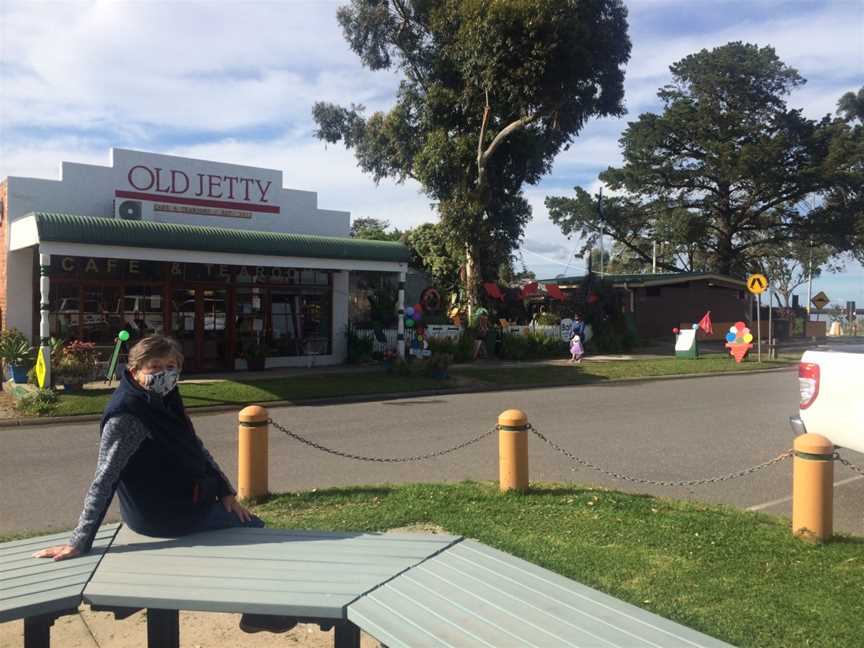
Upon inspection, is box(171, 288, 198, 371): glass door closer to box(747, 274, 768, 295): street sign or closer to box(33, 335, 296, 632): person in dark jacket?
box(33, 335, 296, 632): person in dark jacket

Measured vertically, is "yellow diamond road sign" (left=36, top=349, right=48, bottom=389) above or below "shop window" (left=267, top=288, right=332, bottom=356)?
below

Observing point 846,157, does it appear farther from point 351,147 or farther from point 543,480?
point 543,480

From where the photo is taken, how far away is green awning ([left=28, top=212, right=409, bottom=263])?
15211 millimetres

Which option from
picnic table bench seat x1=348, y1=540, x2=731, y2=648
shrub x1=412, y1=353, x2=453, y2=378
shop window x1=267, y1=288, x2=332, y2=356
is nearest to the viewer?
picnic table bench seat x1=348, y1=540, x2=731, y2=648

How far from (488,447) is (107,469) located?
7.12 meters

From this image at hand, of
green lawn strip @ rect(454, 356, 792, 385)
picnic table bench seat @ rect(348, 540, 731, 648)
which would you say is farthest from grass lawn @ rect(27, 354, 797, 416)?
picnic table bench seat @ rect(348, 540, 731, 648)

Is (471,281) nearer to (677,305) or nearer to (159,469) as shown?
(677,305)

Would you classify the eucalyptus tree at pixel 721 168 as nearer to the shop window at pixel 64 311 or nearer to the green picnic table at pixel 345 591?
the shop window at pixel 64 311

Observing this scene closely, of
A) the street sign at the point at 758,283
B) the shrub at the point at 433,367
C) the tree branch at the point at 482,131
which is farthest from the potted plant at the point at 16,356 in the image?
the street sign at the point at 758,283

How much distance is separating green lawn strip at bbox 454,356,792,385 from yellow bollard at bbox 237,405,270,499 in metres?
13.1

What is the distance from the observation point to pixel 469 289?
1083 inches

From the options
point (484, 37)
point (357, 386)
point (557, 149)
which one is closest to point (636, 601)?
point (357, 386)

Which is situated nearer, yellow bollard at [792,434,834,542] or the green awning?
yellow bollard at [792,434,834,542]

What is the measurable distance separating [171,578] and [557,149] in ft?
88.2
